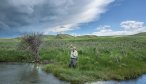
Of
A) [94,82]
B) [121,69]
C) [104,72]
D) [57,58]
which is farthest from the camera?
[57,58]

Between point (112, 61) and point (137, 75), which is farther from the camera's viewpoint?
point (112, 61)

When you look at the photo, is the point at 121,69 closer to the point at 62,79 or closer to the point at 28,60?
the point at 62,79

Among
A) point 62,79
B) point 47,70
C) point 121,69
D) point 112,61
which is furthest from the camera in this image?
point 112,61

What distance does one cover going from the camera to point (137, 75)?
2744 centimetres

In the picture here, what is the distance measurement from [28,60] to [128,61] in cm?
1769

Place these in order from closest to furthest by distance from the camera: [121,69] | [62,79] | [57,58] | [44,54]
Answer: [62,79]
[121,69]
[57,58]
[44,54]

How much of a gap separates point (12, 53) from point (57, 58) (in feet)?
36.2

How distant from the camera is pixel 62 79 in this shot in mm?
24062

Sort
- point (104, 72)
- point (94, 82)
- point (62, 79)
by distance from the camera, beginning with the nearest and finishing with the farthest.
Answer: point (94, 82) < point (62, 79) < point (104, 72)

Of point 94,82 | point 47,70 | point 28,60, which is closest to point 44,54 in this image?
point 28,60

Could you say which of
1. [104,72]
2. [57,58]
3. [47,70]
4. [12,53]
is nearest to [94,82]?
[104,72]

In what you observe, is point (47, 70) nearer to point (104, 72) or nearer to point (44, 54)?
point (104, 72)

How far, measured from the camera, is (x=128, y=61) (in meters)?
33.0

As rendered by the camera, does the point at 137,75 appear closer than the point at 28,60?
Yes
